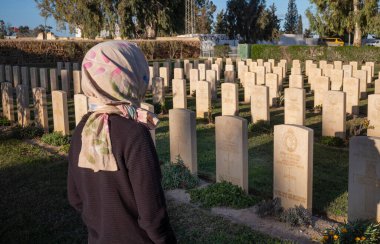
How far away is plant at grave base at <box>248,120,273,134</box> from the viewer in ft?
33.3

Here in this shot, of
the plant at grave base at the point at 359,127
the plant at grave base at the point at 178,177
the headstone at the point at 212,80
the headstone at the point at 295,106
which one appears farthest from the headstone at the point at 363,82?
the plant at grave base at the point at 178,177

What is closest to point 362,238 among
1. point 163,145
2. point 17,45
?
point 163,145

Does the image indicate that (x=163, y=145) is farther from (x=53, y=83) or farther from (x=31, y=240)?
(x=53, y=83)

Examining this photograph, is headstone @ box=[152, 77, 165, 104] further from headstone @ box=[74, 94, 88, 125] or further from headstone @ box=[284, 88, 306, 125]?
headstone @ box=[284, 88, 306, 125]

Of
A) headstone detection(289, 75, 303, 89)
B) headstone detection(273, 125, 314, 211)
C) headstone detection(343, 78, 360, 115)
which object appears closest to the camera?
headstone detection(273, 125, 314, 211)

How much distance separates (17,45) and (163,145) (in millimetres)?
20967

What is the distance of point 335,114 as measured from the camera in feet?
30.8

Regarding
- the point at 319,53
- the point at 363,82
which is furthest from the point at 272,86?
the point at 319,53

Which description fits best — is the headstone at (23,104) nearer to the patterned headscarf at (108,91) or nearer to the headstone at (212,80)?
the headstone at (212,80)

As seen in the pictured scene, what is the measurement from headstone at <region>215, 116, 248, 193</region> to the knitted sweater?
364 cm

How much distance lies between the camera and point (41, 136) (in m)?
10.1

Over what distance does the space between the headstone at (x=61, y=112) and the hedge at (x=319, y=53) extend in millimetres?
21536

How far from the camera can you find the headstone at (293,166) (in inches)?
208

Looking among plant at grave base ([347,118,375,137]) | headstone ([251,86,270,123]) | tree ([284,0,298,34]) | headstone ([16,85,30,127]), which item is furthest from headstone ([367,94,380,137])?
tree ([284,0,298,34])
